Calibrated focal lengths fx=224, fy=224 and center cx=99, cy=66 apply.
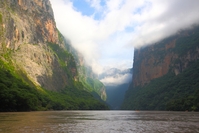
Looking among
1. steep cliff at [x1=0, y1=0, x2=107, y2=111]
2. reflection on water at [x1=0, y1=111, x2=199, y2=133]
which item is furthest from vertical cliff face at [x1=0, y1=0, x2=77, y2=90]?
reflection on water at [x1=0, y1=111, x2=199, y2=133]

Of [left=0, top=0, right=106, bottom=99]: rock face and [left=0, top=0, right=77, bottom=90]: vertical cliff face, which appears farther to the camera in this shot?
[left=0, top=0, right=77, bottom=90]: vertical cliff face

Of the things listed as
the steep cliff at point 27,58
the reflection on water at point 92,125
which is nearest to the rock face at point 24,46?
the steep cliff at point 27,58

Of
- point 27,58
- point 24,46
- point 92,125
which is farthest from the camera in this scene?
point 24,46

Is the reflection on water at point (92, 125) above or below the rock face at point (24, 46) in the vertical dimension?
below

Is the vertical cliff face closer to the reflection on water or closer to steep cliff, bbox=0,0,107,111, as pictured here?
steep cliff, bbox=0,0,107,111

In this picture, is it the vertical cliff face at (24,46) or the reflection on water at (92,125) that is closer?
the reflection on water at (92,125)

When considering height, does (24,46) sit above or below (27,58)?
above

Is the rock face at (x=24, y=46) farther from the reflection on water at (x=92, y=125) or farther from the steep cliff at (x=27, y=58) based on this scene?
the reflection on water at (x=92, y=125)

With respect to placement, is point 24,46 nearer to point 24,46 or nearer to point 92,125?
point 24,46

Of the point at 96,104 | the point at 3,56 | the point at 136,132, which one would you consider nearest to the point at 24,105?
the point at 3,56

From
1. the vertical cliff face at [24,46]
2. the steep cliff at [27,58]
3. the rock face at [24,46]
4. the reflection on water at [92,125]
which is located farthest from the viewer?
the vertical cliff face at [24,46]

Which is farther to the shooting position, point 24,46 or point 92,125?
point 24,46

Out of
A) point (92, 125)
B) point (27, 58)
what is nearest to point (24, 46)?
point (27, 58)

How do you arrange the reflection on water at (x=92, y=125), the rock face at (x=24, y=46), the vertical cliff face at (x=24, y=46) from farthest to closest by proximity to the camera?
the vertical cliff face at (x=24, y=46)
the rock face at (x=24, y=46)
the reflection on water at (x=92, y=125)
